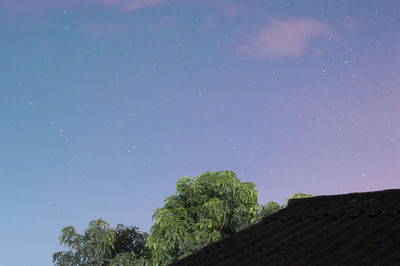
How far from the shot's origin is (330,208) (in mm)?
8586

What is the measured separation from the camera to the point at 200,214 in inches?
906

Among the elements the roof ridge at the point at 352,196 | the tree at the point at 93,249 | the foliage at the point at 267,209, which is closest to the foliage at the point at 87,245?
the tree at the point at 93,249

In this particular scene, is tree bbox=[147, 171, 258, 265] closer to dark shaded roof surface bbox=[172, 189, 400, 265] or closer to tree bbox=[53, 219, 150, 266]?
tree bbox=[53, 219, 150, 266]

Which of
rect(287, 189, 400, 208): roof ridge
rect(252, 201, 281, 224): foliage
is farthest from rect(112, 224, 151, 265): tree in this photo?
rect(287, 189, 400, 208): roof ridge

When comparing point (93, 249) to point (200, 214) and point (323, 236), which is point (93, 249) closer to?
point (200, 214)

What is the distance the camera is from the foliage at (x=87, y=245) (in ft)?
80.5

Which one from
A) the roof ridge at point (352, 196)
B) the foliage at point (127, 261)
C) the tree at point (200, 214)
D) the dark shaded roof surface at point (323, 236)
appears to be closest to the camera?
the dark shaded roof surface at point (323, 236)

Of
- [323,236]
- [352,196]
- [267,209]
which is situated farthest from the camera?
[267,209]

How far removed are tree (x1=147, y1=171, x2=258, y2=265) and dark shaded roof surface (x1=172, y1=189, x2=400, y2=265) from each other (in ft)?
43.4

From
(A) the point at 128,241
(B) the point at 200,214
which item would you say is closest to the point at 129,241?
(A) the point at 128,241

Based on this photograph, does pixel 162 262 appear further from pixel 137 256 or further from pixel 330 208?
pixel 330 208

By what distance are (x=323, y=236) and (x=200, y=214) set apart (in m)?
15.9

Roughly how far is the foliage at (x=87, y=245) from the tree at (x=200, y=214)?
2843 mm

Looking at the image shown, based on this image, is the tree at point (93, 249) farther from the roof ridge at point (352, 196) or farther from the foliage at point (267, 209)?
the roof ridge at point (352, 196)
